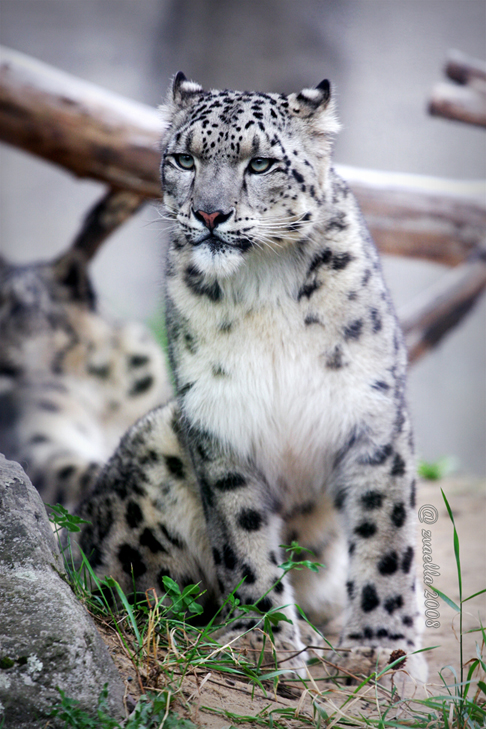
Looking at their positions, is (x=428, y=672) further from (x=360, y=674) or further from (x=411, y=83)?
(x=411, y=83)

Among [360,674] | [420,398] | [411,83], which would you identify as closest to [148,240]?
[420,398]

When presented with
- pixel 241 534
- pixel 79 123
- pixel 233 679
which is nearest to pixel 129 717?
pixel 233 679

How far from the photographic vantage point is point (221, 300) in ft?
8.44

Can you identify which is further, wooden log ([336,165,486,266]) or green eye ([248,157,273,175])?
wooden log ([336,165,486,266])

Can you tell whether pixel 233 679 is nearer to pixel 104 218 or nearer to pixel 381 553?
pixel 381 553

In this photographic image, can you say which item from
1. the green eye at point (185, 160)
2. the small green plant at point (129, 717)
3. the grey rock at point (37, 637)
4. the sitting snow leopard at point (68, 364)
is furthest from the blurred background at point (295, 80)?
the small green plant at point (129, 717)

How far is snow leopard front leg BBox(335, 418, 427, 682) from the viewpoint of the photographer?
2.57 m

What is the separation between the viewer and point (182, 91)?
2.71 metres

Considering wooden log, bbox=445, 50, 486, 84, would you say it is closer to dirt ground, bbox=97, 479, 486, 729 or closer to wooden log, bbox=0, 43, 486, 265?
wooden log, bbox=0, 43, 486, 265

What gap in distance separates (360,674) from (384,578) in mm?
323

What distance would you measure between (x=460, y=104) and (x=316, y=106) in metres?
2.62

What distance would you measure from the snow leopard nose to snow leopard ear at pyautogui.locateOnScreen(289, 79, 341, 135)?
1.65ft

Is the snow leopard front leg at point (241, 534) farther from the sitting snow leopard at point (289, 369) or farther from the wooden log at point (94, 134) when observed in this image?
the wooden log at point (94, 134)

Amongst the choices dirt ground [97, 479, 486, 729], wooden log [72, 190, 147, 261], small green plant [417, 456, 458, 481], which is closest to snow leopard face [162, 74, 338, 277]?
dirt ground [97, 479, 486, 729]
